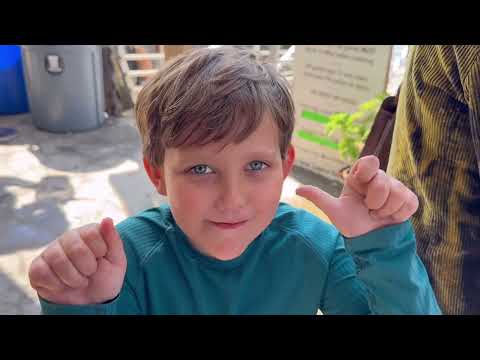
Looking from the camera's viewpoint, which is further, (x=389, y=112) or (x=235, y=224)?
(x=389, y=112)

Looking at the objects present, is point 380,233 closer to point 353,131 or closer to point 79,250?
point 79,250

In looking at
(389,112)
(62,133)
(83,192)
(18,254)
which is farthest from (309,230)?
(62,133)

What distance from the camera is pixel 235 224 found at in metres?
0.91

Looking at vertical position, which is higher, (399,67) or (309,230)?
(309,230)

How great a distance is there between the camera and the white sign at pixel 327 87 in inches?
155

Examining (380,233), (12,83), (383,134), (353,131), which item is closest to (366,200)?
(380,233)

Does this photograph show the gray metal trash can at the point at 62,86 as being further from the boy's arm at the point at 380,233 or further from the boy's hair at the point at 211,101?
the boy's arm at the point at 380,233

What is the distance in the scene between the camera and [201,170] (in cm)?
92

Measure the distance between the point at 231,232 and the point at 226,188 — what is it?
9 cm

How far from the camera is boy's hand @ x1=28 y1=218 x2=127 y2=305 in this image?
2.23 feet

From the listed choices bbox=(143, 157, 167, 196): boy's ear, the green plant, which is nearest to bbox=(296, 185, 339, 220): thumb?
bbox=(143, 157, 167, 196): boy's ear

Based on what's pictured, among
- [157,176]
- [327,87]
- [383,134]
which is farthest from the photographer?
[327,87]
